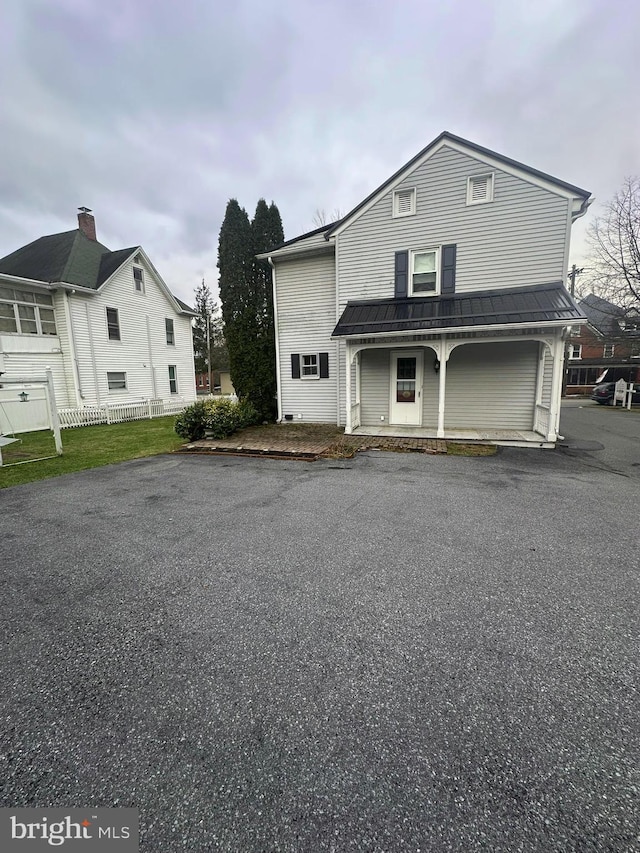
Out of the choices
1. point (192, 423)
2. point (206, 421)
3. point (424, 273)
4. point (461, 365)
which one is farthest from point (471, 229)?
point (192, 423)

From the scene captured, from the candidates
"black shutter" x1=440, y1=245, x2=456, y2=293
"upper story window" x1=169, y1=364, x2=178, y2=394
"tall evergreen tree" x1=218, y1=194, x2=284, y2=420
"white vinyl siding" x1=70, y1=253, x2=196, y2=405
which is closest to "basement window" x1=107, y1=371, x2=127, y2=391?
"white vinyl siding" x1=70, y1=253, x2=196, y2=405

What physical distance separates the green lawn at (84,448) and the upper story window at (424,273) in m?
8.69

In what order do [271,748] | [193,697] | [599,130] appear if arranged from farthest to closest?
[599,130] < [193,697] < [271,748]

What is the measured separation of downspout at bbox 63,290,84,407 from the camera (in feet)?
52.6

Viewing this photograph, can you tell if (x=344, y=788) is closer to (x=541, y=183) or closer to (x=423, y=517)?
(x=423, y=517)

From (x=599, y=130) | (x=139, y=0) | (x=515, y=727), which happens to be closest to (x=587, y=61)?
(x=599, y=130)

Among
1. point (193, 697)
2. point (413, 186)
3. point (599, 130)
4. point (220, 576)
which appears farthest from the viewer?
point (599, 130)

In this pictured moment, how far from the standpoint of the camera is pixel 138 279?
1973cm

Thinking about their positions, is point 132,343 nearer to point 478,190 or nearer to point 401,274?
point 401,274

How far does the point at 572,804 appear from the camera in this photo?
60.5 inches

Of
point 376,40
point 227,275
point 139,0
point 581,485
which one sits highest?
point 376,40

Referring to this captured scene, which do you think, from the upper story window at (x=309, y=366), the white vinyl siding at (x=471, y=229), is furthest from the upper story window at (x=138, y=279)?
the white vinyl siding at (x=471, y=229)

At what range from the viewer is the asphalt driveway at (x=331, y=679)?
1.52 m

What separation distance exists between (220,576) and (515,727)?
2.58 m
